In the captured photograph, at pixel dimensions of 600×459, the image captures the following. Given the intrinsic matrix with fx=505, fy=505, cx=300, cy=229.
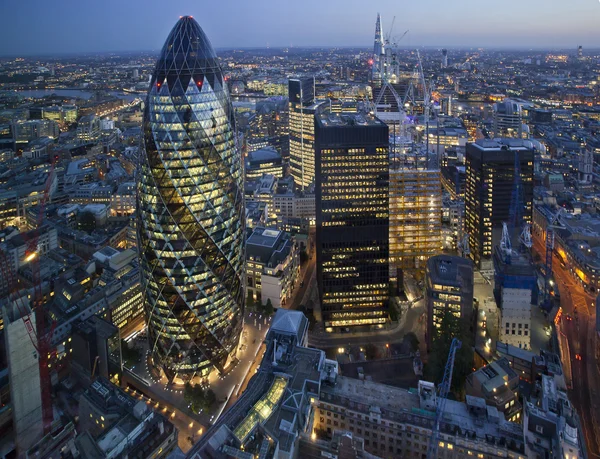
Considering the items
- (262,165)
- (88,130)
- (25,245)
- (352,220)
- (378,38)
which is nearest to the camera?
(352,220)

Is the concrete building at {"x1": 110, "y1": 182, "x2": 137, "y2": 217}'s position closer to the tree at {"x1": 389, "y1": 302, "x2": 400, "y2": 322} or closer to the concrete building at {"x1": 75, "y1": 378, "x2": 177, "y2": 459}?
the tree at {"x1": 389, "y1": 302, "x2": 400, "y2": 322}

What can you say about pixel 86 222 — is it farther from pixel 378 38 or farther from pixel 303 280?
pixel 378 38

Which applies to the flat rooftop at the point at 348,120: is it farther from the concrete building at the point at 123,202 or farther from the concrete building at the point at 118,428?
the concrete building at the point at 123,202

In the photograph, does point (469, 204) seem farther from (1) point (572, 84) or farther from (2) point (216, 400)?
(1) point (572, 84)

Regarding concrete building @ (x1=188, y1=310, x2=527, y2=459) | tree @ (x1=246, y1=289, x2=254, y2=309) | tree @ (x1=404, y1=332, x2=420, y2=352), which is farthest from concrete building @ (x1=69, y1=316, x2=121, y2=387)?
tree @ (x1=404, y1=332, x2=420, y2=352)

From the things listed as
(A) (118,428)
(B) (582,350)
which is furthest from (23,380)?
(B) (582,350)
